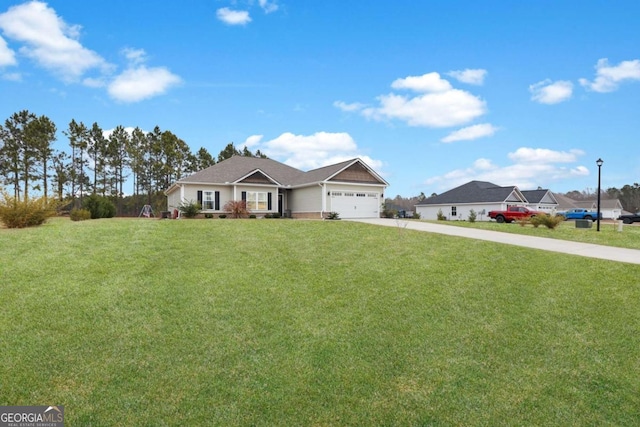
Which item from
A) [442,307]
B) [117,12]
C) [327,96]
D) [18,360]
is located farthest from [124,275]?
[327,96]

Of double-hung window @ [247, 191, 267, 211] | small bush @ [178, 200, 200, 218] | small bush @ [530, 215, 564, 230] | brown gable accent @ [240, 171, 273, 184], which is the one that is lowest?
small bush @ [530, 215, 564, 230]

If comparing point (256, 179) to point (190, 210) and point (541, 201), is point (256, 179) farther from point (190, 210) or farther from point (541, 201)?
point (541, 201)

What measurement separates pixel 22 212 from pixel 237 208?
12.7 metres

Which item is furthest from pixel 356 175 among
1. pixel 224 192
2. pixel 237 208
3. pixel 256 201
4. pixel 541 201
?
pixel 541 201

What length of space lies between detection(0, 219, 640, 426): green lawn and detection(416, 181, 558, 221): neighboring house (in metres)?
31.2

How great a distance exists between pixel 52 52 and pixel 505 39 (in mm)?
20024

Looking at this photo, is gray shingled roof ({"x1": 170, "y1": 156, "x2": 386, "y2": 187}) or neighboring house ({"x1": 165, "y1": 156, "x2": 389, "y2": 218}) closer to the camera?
neighboring house ({"x1": 165, "y1": 156, "x2": 389, "y2": 218})

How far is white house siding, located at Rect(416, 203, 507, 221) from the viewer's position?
38944 millimetres

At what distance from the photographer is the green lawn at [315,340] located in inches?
163

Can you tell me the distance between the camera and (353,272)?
873 cm

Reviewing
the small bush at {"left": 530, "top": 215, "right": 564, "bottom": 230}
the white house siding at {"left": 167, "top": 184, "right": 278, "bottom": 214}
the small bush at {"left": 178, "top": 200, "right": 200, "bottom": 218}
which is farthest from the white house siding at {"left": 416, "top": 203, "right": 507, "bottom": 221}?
the small bush at {"left": 178, "top": 200, "right": 200, "bottom": 218}

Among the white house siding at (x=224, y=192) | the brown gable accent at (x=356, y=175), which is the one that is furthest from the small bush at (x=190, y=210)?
the brown gable accent at (x=356, y=175)

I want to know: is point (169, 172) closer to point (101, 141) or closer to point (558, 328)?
point (101, 141)

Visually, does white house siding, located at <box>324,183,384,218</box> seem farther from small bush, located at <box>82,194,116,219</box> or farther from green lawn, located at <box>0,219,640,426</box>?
green lawn, located at <box>0,219,640,426</box>
